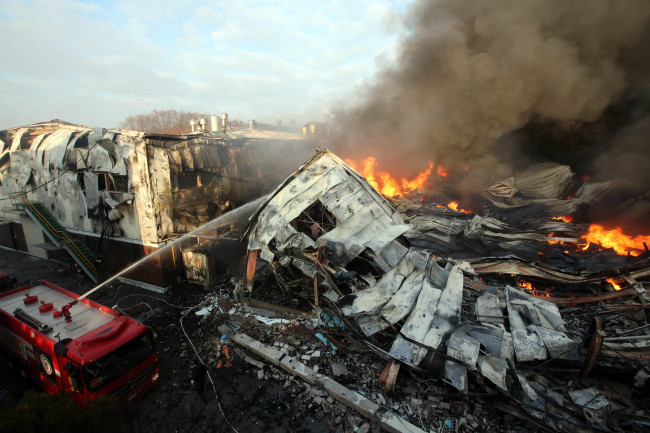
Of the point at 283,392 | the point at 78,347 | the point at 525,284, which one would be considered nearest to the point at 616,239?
the point at 525,284

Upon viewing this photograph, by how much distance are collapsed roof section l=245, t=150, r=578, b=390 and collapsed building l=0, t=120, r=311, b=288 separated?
12.1 feet

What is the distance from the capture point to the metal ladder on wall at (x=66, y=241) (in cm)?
1085

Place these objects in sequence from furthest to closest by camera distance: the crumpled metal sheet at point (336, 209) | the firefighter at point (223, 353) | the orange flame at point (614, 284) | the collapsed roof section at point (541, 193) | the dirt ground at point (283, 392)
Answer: the collapsed roof section at point (541, 193), the orange flame at point (614, 284), the crumpled metal sheet at point (336, 209), the firefighter at point (223, 353), the dirt ground at point (283, 392)

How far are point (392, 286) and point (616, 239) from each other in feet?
29.7

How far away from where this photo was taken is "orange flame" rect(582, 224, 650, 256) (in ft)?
29.8

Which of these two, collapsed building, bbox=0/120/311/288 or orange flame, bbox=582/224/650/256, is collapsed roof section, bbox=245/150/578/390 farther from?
orange flame, bbox=582/224/650/256

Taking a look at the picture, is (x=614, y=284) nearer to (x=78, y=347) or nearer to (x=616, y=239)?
(x=616, y=239)

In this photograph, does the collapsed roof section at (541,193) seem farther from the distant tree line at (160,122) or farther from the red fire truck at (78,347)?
the distant tree line at (160,122)

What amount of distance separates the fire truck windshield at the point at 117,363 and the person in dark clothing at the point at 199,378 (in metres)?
1.16

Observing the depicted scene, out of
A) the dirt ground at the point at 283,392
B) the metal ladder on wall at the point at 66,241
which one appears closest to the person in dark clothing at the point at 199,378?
the dirt ground at the point at 283,392

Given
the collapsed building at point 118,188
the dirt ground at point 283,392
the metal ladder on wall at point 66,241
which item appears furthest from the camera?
the metal ladder on wall at point 66,241

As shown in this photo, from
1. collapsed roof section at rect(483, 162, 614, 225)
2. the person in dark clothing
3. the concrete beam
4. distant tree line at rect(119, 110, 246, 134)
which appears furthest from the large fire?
distant tree line at rect(119, 110, 246, 134)

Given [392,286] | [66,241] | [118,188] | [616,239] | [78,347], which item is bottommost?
[66,241]

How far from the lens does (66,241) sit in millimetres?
10969
